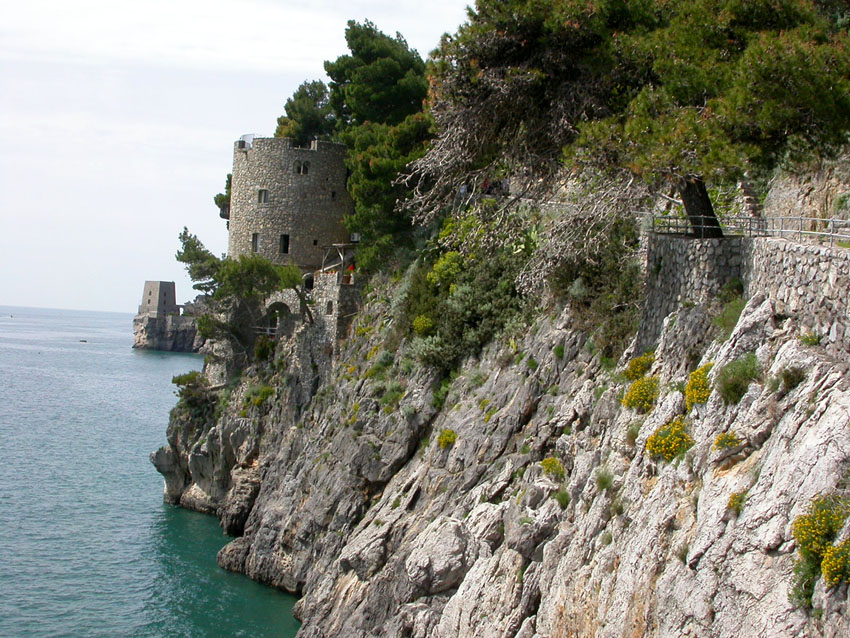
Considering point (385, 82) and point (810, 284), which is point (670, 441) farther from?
point (385, 82)

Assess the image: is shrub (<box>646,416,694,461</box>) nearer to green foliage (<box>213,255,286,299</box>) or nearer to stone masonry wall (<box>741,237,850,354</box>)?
stone masonry wall (<box>741,237,850,354</box>)

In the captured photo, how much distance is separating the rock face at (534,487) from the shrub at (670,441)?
0.65ft

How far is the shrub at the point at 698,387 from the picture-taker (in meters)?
13.2

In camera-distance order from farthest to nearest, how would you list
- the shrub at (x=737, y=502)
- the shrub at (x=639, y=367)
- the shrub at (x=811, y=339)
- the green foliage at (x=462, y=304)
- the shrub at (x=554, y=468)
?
1. the green foliage at (x=462, y=304)
2. the shrub at (x=554, y=468)
3. the shrub at (x=639, y=367)
4. the shrub at (x=811, y=339)
5. the shrub at (x=737, y=502)

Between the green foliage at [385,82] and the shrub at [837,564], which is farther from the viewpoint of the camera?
the green foliage at [385,82]

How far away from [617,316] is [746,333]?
20.8ft

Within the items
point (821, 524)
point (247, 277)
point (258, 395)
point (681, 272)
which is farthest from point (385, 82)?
point (821, 524)

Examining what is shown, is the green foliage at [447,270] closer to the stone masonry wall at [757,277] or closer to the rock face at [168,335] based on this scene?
the stone masonry wall at [757,277]

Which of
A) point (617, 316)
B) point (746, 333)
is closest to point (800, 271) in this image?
point (746, 333)

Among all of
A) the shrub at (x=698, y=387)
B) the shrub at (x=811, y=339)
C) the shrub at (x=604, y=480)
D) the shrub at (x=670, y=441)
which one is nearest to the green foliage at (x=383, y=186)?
the shrub at (x=604, y=480)

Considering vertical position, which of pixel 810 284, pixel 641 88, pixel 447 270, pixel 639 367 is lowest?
pixel 639 367

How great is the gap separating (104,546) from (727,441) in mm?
Answer: 27409

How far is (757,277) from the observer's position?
14297 mm

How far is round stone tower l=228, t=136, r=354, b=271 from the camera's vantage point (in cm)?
3919
